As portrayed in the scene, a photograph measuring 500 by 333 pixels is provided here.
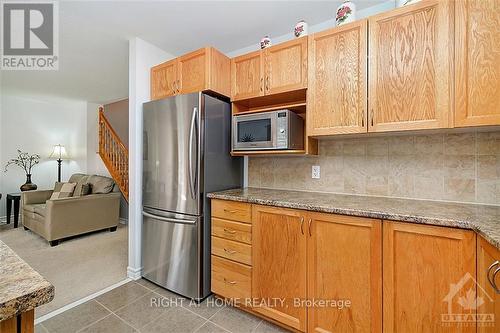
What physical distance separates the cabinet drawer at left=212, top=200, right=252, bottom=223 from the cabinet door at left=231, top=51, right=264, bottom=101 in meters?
0.97

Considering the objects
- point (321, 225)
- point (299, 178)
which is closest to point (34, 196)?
point (299, 178)

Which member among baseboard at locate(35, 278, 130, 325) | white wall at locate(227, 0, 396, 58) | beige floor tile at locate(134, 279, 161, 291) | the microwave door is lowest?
beige floor tile at locate(134, 279, 161, 291)

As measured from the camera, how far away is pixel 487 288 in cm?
105

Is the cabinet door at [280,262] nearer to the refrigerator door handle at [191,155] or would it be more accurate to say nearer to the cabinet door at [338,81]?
the refrigerator door handle at [191,155]

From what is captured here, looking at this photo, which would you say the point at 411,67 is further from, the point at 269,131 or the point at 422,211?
the point at 269,131

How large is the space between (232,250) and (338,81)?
1.53 metres

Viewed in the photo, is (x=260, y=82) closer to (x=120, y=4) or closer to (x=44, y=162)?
(x=120, y=4)

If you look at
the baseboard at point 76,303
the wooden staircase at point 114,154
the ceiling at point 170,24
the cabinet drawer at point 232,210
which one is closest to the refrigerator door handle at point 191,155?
the cabinet drawer at point 232,210

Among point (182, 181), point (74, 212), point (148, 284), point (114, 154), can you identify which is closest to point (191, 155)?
point (182, 181)

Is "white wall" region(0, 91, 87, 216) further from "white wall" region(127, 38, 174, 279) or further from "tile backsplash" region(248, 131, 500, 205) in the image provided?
"tile backsplash" region(248, 131, 500, 205)

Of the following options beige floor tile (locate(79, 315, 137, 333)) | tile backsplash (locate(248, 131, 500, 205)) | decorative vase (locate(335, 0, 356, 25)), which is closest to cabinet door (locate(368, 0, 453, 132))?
decorative vase (locate(335, 0, 356, 25))

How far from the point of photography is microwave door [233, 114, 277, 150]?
190 cm

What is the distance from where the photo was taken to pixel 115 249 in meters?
3.15

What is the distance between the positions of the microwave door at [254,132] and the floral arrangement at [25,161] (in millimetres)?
4995
